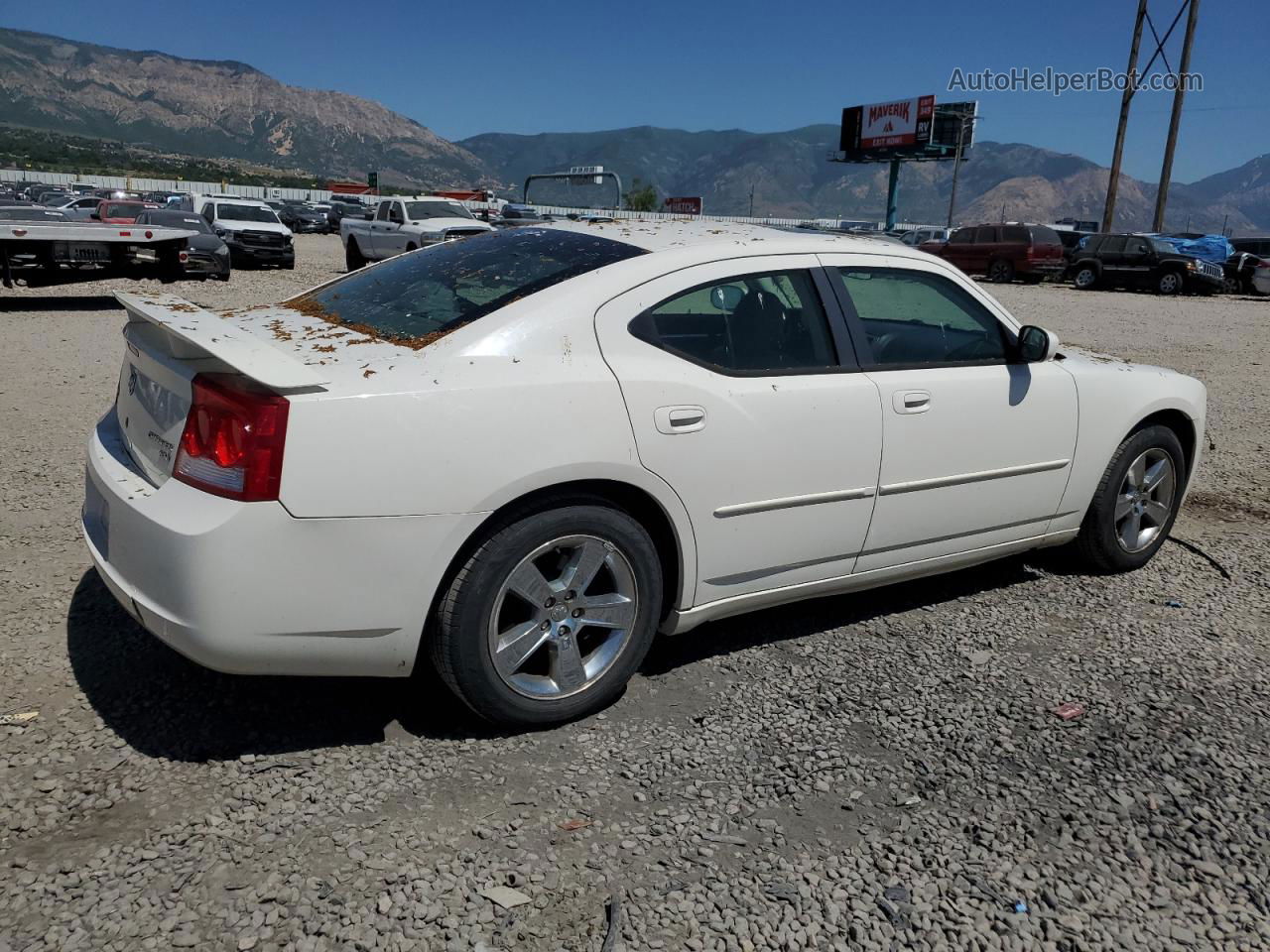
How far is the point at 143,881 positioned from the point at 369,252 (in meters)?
21.4

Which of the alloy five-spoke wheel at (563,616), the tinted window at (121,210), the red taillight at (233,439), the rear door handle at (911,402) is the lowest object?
the alloy five-spoke wheel at (563,616)

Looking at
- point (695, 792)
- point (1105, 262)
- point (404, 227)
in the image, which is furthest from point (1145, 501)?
point (1105, 262)

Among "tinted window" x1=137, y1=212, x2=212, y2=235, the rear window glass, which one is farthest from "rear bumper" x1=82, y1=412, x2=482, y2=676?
the rear window glass

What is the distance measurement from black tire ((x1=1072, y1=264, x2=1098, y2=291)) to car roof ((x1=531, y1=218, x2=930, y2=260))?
26.6 metres

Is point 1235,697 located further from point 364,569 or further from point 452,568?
point 364,569

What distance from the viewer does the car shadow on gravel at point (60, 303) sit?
46.1ft

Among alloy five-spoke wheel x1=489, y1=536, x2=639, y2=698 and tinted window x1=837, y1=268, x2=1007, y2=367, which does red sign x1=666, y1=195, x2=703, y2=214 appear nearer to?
tinted window x1=837, y1=268, x2=1007, y2=367

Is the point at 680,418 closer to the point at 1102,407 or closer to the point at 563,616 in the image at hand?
the point at 563,616

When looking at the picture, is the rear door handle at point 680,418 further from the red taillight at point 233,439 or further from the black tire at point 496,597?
the red taillight at point 233,439

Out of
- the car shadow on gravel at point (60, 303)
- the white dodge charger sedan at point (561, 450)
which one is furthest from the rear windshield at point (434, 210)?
the white dodge charger sedan at point (561, 450)

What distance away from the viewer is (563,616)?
10.3 feet

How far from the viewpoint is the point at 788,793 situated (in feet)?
9.60

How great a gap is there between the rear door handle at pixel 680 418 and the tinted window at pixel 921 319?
947 mm

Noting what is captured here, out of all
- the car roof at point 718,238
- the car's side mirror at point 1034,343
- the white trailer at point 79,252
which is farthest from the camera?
the white trailer at point 79,252
